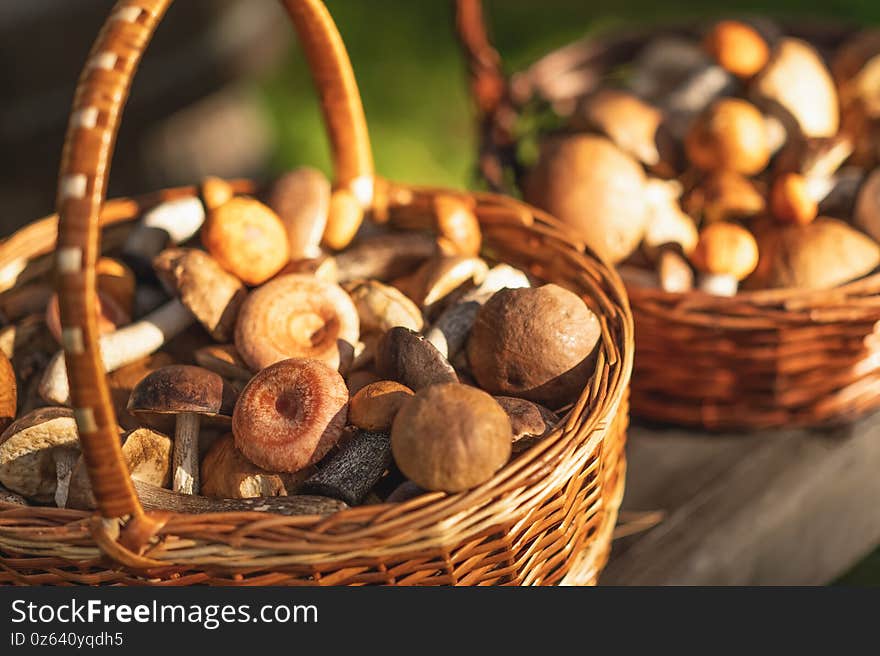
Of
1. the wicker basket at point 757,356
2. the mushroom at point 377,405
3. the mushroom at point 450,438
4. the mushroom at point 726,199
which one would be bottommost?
the wicker basket at point 757,356

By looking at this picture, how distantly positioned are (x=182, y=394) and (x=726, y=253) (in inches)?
51.3

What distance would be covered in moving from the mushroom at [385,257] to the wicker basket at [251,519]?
0.58 meters

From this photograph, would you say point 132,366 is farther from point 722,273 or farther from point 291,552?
point 722,273

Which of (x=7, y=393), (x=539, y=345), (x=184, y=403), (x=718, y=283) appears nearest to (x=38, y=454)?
(x=7, y=393)

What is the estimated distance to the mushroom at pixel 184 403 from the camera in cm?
155

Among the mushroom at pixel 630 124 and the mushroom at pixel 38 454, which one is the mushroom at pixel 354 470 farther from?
the mushroom at pixel 630 124

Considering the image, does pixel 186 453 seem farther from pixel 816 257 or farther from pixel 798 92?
pixel 798 92

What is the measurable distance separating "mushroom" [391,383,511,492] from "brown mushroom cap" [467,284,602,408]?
0.72ft

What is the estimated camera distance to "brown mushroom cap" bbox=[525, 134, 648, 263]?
215cm

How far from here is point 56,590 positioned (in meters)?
1.38

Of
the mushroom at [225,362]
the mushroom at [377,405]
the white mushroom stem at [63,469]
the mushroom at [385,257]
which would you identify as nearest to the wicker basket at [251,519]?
the white mushroom stem at [63,469]

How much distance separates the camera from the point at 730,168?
2309 millimetres

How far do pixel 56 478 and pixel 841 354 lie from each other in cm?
170

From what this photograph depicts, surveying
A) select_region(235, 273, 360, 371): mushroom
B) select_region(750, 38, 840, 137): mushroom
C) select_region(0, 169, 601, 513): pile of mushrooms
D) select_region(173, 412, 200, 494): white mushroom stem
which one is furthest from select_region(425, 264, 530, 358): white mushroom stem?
select_region(750, 38, 840, 137): mushroom
